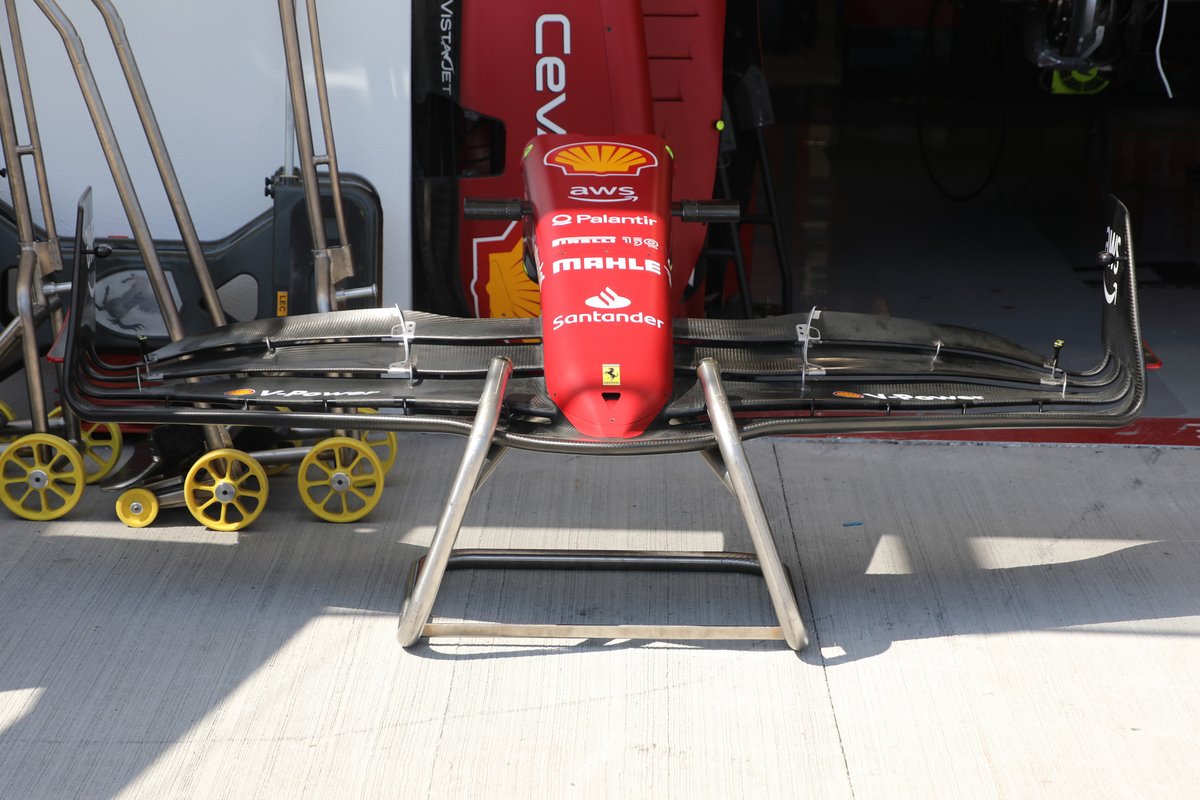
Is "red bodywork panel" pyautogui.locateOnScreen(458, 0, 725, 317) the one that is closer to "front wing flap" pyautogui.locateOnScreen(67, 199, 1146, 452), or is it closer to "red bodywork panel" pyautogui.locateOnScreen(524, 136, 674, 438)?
"red bodywork panel" pyautogui.locateOnScreen(524, 136, 674, 438)

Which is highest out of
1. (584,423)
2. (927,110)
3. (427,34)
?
(427,34)

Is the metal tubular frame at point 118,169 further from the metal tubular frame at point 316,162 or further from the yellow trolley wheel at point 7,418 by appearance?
the yellow trolley wheel at point 7,418

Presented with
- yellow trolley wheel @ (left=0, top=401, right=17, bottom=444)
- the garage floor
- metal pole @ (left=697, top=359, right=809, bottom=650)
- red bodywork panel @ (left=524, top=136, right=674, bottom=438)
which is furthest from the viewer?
yellow trolley wheel @ (left=0, top=401, right=17, bottom=444)

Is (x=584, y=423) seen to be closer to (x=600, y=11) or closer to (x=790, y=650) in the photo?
(x=790, y=650)

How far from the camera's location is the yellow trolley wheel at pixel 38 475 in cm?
340

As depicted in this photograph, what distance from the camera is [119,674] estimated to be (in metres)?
2.79

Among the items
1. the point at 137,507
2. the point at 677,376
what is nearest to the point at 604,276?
the point at 677,376

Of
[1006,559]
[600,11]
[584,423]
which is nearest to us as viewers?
[584,423]

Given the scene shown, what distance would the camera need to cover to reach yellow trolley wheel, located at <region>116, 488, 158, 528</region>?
3.41m

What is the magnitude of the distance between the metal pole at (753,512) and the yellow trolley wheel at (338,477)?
105cm

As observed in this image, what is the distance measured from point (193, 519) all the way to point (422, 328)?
2.82 ft

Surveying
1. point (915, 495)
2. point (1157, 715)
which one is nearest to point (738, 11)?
point (915, 495)

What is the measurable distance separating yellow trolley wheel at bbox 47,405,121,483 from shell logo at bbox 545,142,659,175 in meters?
1.49

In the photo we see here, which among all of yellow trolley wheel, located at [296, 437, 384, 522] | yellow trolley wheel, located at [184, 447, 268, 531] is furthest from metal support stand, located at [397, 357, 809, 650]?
yellow trolley wheel, located at [184, 447, 268, 531]
